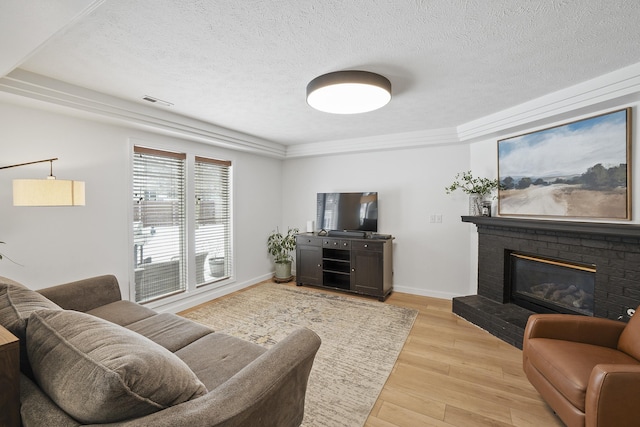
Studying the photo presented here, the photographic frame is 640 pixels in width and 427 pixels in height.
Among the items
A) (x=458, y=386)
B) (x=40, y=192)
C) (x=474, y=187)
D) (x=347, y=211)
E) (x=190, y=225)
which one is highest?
(x=474, y=187)

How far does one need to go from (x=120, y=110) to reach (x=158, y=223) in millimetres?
1357

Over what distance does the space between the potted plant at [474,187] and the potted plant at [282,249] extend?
2.77 m

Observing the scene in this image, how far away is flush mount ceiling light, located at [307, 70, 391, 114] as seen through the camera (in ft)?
6.68

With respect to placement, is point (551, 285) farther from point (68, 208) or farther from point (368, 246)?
point (68, 208)

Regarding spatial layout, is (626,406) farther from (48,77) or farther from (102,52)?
(48,77)

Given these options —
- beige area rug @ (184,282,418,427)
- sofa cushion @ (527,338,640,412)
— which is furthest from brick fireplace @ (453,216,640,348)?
beige area rug @ (184,282,418,427)

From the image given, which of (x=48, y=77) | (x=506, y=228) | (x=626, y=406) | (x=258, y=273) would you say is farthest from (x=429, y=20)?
(x=258, y=273)

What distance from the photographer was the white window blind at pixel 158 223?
3.16m

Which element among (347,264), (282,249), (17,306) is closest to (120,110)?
(17,306)

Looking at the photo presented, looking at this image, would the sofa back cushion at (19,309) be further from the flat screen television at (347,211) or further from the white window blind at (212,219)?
the flat screen television at (347,211)

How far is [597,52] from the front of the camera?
1796 mm

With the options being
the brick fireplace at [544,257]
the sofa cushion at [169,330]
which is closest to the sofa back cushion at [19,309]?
the sofa cushion at [169,330]

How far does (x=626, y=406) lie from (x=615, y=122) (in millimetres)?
2231

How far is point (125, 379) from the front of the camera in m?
0.77
